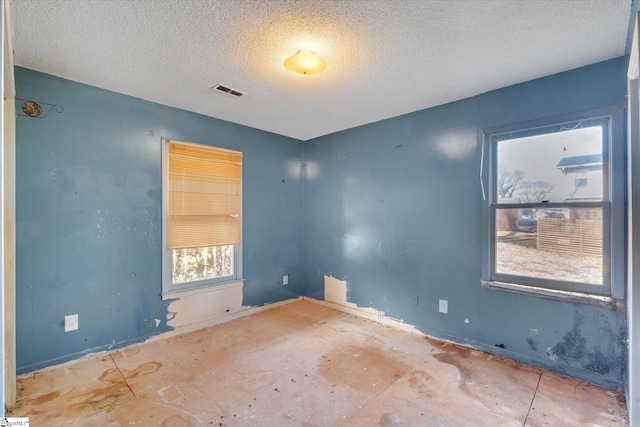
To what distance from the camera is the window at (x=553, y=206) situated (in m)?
2.28

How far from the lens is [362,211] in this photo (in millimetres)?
3820

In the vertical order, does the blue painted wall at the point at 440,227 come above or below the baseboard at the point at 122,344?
above

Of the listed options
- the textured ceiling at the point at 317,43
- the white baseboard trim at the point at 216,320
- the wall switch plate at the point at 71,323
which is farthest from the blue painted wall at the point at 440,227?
the wall switch plate at the point at 71,323

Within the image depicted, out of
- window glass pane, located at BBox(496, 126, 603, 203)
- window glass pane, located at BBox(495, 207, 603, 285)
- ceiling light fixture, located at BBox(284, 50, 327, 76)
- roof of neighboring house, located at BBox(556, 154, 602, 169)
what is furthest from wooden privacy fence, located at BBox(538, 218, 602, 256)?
ceiling light fixture, located at BBox(284, 50, 327, 76)

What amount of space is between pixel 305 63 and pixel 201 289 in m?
2.57

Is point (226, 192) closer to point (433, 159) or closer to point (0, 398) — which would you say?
point (433, 159)

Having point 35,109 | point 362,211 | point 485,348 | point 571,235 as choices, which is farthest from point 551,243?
point 35,109

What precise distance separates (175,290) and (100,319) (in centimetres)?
67

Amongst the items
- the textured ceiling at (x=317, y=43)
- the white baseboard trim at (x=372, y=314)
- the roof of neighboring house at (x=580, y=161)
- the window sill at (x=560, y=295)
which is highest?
the textured ceiling at (x=317, y=43)

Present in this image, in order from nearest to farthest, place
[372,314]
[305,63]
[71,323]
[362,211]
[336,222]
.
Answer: [305,63] < [71,323] < [372,314] < [362,211] < [336,222]

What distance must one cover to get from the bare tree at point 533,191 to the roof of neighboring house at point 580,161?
0.18 meters

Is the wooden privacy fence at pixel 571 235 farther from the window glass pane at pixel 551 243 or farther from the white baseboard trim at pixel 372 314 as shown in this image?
the white baseboard trim at pixel 372 314

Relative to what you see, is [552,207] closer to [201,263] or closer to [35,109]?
[201,263]

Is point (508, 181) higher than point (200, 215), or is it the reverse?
point (508, 181)
